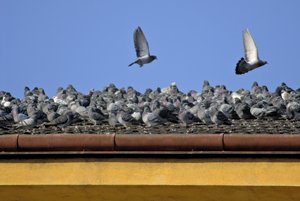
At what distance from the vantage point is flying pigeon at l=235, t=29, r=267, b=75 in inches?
513

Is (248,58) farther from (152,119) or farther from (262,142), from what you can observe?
(262,142)

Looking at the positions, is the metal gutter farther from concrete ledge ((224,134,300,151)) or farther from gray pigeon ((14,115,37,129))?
gray pigeon ((14,115,37,129))

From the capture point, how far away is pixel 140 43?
15.4 m

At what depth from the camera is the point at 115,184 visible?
26.2 ft

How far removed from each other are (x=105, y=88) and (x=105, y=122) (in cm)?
483

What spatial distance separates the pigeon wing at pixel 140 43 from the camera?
599 inches

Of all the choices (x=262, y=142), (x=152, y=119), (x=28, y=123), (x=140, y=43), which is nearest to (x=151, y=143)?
(x=262, y=142)

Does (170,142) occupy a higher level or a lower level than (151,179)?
higher

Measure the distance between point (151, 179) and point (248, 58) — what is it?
18.9 ft

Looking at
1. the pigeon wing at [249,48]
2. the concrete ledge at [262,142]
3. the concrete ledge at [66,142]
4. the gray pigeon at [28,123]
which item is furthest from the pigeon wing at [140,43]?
the concrete ledge at [262,142]

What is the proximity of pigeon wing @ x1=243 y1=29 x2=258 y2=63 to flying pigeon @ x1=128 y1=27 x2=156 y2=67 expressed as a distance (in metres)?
2.03

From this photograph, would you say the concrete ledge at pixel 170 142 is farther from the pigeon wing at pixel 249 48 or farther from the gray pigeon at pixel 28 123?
the pigeon wing at pixel 249 48

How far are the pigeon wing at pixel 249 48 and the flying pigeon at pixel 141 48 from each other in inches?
80.0
